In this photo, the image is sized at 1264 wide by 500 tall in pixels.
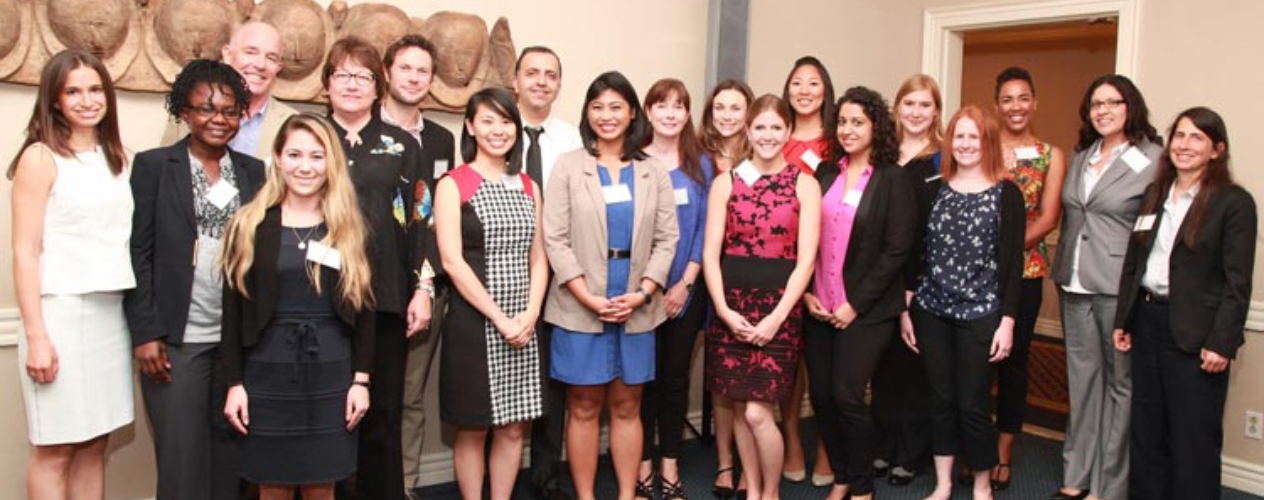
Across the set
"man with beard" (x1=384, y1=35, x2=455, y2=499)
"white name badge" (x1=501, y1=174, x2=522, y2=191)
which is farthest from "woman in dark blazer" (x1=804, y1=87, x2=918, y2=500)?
"man with beard" (x1=384, y1=35, x2=455, y2=499)

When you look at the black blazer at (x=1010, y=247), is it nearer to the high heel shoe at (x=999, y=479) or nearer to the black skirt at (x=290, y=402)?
the high heel shoe at (x=999, y=479)

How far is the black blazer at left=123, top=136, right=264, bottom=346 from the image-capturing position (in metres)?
2.55

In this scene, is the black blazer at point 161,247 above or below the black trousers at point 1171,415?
above

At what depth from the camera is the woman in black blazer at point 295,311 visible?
2.46 meters

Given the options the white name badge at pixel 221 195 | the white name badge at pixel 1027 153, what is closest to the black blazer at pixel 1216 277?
the white name badge at pixel 1027 153

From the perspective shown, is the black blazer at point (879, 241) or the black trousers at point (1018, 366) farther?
the black trousers at point (1018, 366)

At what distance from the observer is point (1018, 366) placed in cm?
373

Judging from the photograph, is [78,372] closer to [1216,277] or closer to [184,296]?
[184,296]

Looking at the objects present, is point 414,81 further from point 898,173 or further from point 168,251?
point 898,173

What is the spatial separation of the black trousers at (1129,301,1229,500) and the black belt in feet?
0.05

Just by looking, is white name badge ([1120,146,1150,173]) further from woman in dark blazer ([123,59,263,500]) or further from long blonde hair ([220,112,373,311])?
woman in dark blazer ([123,59,263,500])

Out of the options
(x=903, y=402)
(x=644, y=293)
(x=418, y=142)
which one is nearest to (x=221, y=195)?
(x=418, y=142)

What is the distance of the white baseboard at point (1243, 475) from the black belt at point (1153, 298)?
1.20 metres

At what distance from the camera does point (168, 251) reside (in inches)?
100
